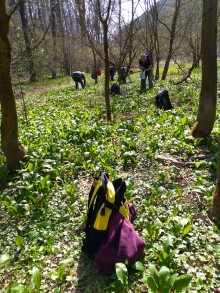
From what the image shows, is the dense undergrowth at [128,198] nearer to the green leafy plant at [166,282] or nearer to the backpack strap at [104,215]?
the green leafy plant at [166,282]

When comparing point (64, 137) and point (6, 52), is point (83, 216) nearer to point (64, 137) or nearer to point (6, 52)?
point (6, 52)

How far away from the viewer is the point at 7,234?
3061 mm

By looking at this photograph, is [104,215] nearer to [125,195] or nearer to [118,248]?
[118,248]

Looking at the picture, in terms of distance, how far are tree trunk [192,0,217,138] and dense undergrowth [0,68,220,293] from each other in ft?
0.87

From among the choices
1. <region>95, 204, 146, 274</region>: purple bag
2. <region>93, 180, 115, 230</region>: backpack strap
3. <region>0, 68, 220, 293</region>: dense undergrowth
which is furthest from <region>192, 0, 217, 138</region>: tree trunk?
<region>95, 204, 146, 274</region>: purple bag

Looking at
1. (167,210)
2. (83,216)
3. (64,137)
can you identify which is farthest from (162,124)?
(83,216)

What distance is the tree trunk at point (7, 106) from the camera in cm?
Result: 377

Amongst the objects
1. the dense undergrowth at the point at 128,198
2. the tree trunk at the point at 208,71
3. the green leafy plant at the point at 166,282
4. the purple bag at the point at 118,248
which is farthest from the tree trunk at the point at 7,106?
the green leafy plant at the point at 166,282

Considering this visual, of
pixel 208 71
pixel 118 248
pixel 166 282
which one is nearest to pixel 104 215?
pixel 118 248

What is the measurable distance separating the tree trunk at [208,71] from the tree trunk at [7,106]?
293cm

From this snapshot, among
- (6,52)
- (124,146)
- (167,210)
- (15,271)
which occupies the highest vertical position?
(6,52)

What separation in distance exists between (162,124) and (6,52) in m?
3.39

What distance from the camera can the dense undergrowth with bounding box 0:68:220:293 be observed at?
2334 millimetres

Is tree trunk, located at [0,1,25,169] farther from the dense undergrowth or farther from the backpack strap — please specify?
the backpack strap
